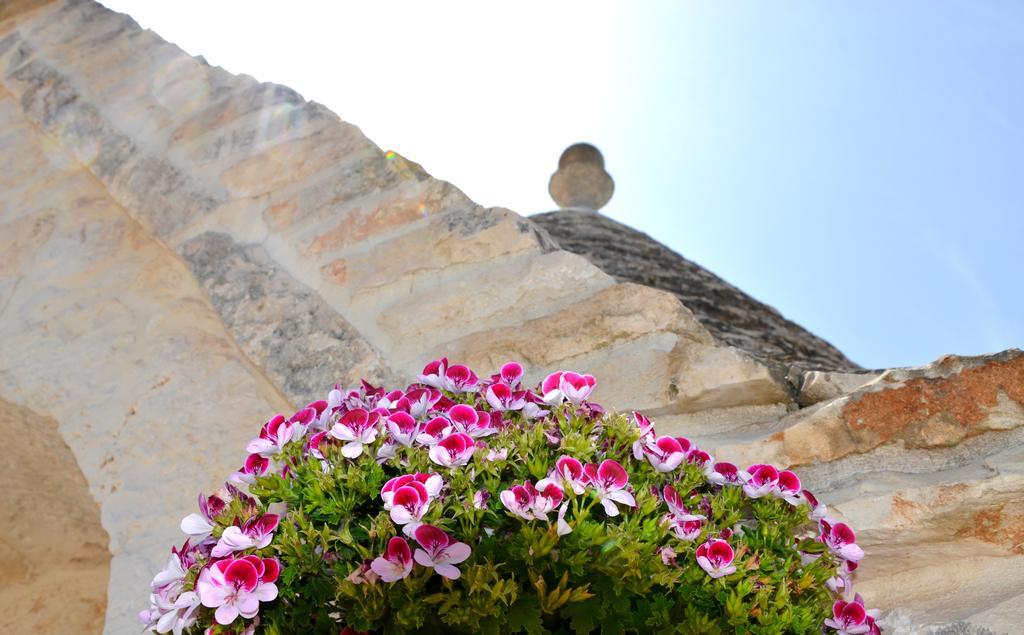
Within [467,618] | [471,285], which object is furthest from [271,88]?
[467,618]

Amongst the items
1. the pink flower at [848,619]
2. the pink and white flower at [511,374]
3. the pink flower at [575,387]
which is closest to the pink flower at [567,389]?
the pink flower at [575,387]

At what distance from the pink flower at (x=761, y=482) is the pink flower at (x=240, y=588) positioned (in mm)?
781

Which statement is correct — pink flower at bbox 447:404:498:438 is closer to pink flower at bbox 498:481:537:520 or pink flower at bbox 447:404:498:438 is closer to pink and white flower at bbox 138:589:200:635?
pink flower at bbox 498:481:537:520

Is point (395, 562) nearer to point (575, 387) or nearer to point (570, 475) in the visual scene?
point (570, 475)

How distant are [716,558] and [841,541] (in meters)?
0.31

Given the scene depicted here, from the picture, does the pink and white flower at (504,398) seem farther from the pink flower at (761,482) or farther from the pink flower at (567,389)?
the pink flower at (761,482)

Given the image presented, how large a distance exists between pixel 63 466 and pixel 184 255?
72cm

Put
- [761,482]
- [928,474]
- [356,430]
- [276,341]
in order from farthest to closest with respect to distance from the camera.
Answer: [276,341], [928,474], [761,482], [356,430]

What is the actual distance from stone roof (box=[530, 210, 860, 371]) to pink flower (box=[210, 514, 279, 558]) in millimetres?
1735

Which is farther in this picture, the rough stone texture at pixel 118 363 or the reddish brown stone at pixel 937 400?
the rough stone texture at pixel 118 363

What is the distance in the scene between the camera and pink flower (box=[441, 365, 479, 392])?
1.57m

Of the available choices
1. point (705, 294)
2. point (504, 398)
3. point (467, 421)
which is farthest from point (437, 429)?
point (705, 294)

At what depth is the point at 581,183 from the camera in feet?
20.4

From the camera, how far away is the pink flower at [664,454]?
1.36 metres
